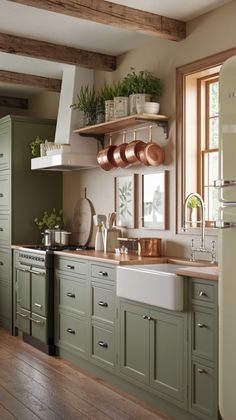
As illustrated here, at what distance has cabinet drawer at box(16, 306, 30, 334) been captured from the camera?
18.2ft

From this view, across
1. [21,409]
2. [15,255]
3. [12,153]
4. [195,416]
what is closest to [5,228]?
[15,255]

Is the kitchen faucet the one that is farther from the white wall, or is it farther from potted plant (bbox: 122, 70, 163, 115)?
potted plant (bbox: 122, 70, 163, 115)

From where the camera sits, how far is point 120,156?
4.86 meters

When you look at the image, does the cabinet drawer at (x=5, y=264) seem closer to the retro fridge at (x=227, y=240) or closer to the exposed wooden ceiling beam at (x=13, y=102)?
the exposed wooden ceiling beam at (x=13, y=102)

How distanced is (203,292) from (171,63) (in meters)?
2.09

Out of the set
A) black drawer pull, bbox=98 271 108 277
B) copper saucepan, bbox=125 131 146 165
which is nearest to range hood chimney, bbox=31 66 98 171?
copper saucepan, bbox=125 131 146 165

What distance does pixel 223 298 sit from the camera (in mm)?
3043

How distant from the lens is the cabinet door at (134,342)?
150 inches

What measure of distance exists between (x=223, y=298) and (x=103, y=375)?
Result: 1.70 metres

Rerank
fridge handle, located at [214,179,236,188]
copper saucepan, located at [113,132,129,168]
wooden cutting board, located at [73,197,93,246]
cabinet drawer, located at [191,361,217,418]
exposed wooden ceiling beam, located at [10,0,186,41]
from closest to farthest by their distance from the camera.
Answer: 1. fridge handle, located at [214,179,236,188]
2. cabinet drawer, located at [191,361,217,418]
3. exposed wooden ceiling beam, located at [10,0,186,41]
4. copper saucepan, located at [113,132,129,168]
5. wooden cutting board, located at [73,197,93,246]

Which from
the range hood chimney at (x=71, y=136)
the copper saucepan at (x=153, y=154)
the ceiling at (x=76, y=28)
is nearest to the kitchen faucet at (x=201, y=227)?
the copper saucepan at (x=153, y=154)

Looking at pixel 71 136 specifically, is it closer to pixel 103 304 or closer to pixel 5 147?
pixel 5 147

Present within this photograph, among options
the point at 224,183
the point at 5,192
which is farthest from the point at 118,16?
the point at 5,192

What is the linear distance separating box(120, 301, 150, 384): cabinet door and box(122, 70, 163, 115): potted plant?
1623mm
